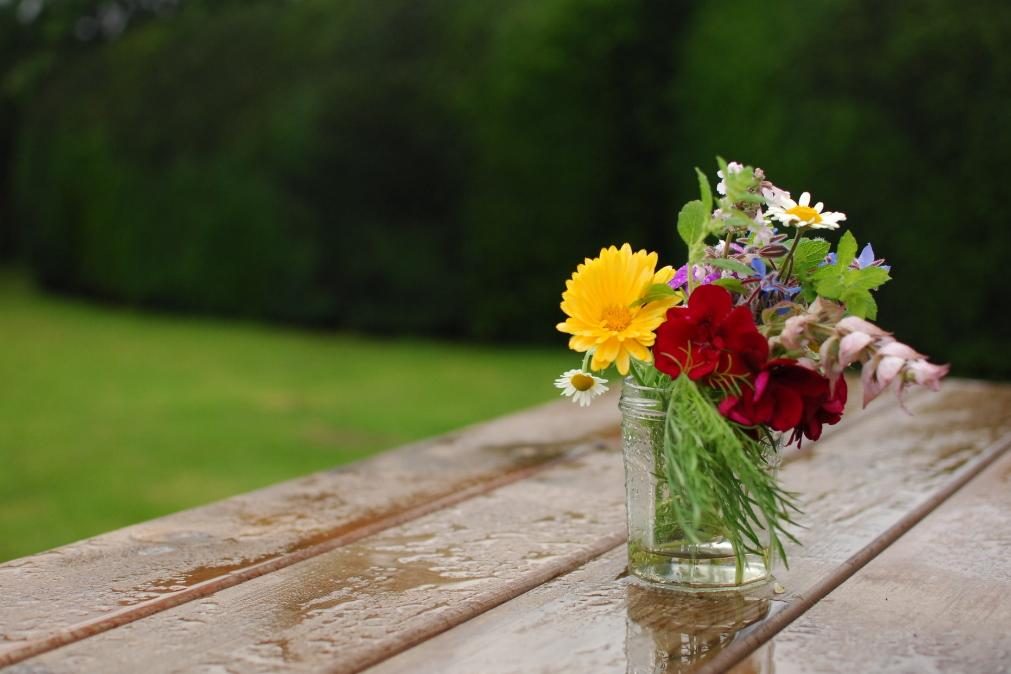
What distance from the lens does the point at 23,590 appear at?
3.94 ft

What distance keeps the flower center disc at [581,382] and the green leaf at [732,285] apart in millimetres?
174

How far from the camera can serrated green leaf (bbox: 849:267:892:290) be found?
44.4 inches

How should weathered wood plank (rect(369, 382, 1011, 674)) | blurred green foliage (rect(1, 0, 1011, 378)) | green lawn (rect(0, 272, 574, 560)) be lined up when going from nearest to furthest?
weathered wood plank (rect(369, 382, 1011, 674))
green lawn (rect(0, 272, 574, 560))
blurred green foliage (rect(1, 0, 1011, 378))

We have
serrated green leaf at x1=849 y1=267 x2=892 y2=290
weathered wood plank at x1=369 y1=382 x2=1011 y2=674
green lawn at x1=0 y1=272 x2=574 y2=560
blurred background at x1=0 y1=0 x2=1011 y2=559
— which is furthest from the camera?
blurred background at x1=0 y1=0 x2=1011 y2=559

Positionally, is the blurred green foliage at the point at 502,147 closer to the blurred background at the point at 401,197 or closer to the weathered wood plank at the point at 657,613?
the blurred background at the point at 401,197

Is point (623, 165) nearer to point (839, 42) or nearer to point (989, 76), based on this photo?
point (839, 42)

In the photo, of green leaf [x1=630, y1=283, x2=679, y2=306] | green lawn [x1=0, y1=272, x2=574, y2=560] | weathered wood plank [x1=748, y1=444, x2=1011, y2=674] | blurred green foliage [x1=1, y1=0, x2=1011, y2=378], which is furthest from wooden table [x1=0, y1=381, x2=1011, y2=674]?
blurred green foliage [x1=1, y1=0, x2=1011, y2=378]

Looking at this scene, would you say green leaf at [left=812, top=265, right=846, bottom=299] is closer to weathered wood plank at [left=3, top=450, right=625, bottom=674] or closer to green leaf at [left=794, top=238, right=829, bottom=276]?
green leaf at [left=794, top=238, right=829, bottom=276]

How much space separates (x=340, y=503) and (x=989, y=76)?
4320mm

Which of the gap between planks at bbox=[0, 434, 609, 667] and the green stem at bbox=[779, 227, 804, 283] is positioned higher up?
the green stem at bbox=[779, 227, 804, 283]

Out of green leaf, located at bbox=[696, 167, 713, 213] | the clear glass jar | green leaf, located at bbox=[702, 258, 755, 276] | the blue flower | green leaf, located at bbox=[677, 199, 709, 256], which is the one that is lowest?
the clear glass jar

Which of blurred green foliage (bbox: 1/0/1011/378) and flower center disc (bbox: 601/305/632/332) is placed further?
blurred green foliage (bbox: 1/0/1011/378)

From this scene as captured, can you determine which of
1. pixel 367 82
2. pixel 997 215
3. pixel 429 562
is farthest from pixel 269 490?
pixel 367 82

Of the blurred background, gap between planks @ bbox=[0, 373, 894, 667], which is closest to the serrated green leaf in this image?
gap between planks @ bbox=[0, 373, 894, 667]
